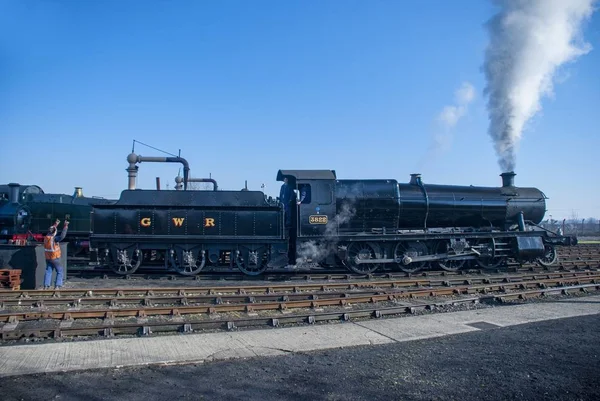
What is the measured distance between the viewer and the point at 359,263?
14.3 metres

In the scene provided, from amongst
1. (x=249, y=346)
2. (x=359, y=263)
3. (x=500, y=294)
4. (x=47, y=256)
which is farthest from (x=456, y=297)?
(x=47, y=256)

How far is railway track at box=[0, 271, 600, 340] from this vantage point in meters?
7.52

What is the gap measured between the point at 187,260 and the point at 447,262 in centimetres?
880

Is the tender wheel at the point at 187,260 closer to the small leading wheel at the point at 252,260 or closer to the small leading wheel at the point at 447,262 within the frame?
the small leading wheel at the point at 252,260

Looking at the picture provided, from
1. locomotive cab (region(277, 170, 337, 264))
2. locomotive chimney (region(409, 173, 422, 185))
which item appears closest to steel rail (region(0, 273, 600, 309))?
locomotive cab (region(277, 170, 337, 264))

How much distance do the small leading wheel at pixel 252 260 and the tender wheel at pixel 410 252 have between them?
172 inches

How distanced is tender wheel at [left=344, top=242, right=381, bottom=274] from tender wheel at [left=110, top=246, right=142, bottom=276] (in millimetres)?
6665

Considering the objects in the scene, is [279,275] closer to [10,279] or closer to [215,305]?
[215,305]

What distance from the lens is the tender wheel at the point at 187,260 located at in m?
13.9

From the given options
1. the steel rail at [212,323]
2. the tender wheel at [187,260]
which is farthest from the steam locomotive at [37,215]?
the steel rail at [212,323]

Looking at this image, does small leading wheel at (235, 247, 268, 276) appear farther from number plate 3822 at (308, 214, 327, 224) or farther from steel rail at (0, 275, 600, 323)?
steel rail at (0, 275, 600, 323)

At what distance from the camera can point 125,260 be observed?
45.4 ft

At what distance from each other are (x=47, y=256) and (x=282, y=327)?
695 centimetres

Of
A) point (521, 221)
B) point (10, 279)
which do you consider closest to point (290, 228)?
point (10, 279)
